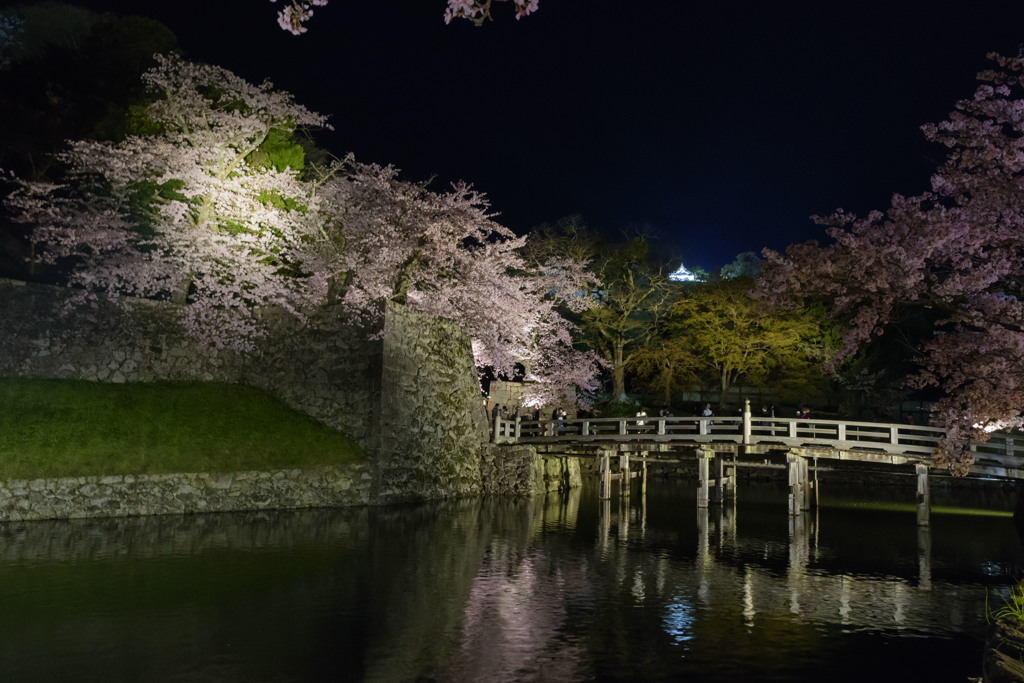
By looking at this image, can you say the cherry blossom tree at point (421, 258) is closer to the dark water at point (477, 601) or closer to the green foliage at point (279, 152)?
the green foliage at point (279, 152)

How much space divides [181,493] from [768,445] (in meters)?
18.6

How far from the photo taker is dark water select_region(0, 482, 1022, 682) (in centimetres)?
913

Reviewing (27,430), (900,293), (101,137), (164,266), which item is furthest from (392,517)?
(101,137)

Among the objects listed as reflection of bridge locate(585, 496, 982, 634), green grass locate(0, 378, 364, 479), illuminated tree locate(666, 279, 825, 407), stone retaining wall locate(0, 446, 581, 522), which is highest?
illuminated tree locate(666, 279, 825, 407)

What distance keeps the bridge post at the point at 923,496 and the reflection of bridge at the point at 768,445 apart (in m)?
0.03

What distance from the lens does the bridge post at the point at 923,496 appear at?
24156mm

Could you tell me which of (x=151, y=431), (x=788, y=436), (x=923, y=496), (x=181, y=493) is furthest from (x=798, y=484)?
(x=151, y=431)

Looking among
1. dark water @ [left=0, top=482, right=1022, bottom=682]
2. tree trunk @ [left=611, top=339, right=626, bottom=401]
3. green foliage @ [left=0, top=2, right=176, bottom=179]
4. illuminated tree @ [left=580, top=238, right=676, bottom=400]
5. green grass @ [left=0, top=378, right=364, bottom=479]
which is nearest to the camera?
dark water @ [left=0, top=482, right=1022, bottom=682]

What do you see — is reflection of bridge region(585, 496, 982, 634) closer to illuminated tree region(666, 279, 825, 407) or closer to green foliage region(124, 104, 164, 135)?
green foliage region(124, 104, 164, 135)

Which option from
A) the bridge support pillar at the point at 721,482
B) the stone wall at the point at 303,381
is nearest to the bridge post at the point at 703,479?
the bridge support pillar at the point at 721,482

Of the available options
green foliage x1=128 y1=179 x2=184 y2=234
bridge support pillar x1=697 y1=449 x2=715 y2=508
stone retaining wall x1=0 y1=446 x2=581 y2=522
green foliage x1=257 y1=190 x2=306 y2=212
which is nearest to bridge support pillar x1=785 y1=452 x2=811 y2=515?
bridge support pillar x1=697 y1=449 x2=715 y2=508

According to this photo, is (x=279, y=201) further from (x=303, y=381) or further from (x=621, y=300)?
(x=621, y=300)

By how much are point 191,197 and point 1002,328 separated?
25248 millimetres

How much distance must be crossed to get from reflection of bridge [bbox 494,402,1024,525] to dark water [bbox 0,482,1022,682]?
9.24ft
